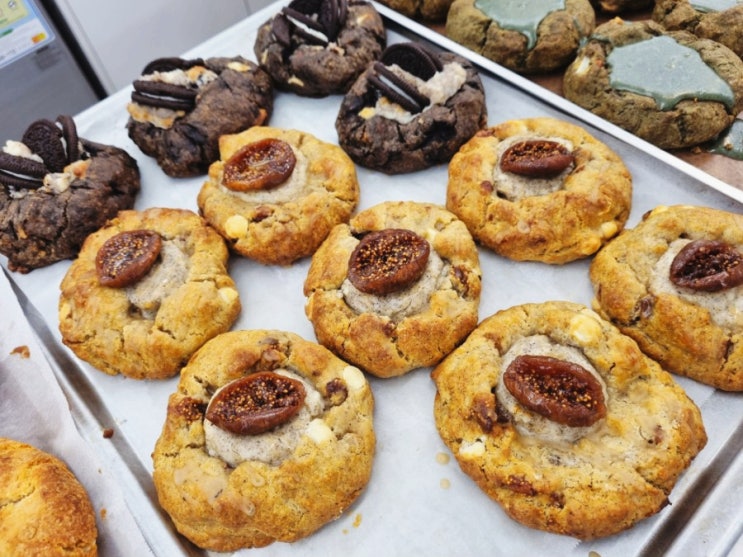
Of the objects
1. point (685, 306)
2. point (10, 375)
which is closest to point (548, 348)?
point (685, 306)

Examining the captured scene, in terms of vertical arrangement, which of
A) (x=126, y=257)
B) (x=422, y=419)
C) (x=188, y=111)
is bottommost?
(x=422, y=419)

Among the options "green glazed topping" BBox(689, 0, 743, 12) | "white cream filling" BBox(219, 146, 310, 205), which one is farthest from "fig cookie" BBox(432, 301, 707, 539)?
"green glazed topping" BBox(689, 0, 743, 12)

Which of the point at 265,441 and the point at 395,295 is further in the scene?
the point at 395,295

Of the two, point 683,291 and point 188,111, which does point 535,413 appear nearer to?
point 683,291

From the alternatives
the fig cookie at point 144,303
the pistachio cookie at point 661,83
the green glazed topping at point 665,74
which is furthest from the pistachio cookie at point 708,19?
the fig cookie at point 144,303

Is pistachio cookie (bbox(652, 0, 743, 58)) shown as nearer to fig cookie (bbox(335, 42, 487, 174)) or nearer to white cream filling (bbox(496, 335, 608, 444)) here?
fig cookie (bbox(335, 42, 487, 174))

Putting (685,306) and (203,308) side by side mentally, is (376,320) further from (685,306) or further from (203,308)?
(685,306)

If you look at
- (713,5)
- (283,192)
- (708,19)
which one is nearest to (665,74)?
(708,19)
